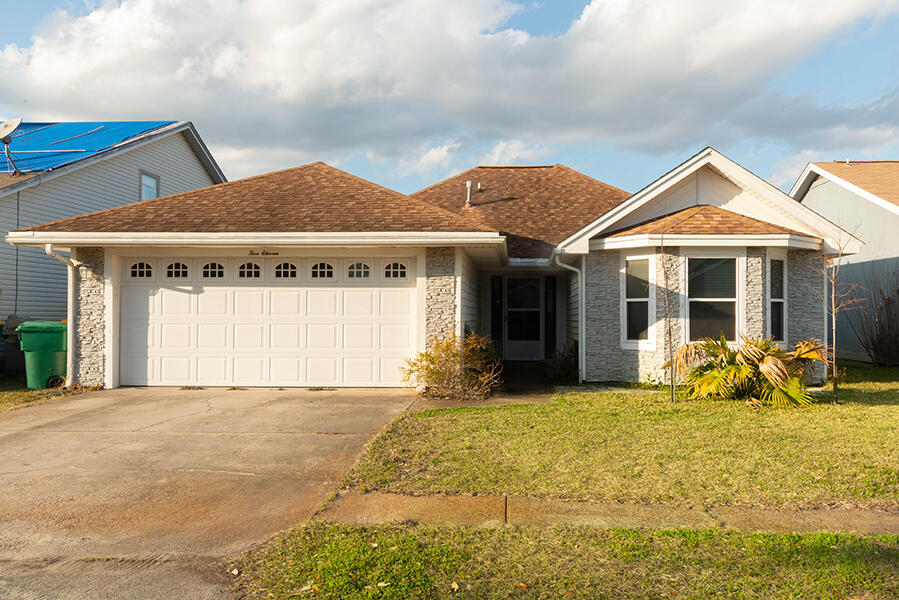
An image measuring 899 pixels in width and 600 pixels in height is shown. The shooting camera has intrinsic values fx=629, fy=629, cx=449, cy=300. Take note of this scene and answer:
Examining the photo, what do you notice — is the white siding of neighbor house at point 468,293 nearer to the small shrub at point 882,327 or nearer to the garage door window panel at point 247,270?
the garage door window panel at point 247,270

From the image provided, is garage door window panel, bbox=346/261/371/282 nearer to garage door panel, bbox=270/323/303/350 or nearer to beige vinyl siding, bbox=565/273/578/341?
garage door panel, bbox=270/323/303/350

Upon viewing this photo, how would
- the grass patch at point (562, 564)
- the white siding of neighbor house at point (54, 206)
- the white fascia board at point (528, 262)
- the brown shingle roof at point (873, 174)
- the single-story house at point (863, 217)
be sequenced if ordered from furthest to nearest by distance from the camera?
the brown shingle roof at point (873, 174), the single-story house at point (863, 217), the white siding of neighbor house at point (54, 206), the white fascia board at point (528, 262), the grass patch at point (562, 564)

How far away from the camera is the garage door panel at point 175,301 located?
1170 centimetres

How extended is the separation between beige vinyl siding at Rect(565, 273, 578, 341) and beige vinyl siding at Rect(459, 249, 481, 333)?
7.39 ft

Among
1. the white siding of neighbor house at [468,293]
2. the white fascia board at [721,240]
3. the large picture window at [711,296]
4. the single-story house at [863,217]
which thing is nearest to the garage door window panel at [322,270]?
the white siding of neighbor house at [468,293]

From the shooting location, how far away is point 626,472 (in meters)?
5.92

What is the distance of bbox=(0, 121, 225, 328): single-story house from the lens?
574 inches

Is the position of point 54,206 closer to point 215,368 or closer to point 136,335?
point 136,335

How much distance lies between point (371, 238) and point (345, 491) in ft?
19.5

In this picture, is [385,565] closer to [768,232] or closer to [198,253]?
[198,253]

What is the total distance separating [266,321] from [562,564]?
8.85m

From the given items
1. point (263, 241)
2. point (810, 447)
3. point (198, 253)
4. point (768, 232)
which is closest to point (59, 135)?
point (198, 253)

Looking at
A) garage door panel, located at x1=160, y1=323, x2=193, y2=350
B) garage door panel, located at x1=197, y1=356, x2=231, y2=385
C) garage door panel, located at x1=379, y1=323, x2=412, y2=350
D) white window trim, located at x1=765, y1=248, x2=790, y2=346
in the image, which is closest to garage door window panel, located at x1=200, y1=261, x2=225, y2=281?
garage door panel, located at x1=160, y1=323, x2=193, y2=350

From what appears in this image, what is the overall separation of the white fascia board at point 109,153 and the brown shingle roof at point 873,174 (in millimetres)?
20503
